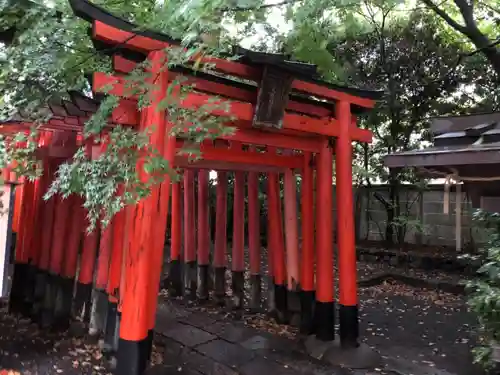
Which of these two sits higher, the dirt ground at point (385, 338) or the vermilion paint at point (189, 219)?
the vermilion paint at point (189, 219)

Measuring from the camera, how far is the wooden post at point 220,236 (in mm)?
6844

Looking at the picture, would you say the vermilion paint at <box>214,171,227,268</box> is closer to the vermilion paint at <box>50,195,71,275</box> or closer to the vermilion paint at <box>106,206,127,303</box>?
the vermilion paint at <box>50,195,71,275</box>

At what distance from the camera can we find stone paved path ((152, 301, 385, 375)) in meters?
4.61

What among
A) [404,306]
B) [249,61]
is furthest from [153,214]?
[404,306]

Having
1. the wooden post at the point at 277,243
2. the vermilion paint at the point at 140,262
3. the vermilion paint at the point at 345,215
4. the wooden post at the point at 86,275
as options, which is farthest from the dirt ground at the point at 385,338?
the vermilion paint at the point at 140,262

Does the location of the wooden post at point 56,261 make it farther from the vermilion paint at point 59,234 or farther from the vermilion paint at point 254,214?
the vermilion paint at point 254,214

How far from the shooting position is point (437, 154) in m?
3.58

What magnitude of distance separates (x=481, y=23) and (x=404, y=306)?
7714 mm

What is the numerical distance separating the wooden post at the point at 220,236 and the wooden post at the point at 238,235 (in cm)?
→ 24

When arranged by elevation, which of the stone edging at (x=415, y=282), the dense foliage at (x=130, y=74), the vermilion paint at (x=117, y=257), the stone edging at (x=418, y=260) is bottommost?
the stone edging at (x=415, y=282)

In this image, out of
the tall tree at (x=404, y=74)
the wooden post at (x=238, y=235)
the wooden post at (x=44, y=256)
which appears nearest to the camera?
the wooden post at (x=44, y=256)

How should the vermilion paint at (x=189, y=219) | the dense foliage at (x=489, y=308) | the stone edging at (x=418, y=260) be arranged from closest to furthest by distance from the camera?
1. the dense foliage at (x=489, y=308)
2. the vermilion paint at (x=189, y=219)
3. the stone edging at (x=418, y=260)

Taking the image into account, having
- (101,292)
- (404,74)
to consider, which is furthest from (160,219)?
(404,74)

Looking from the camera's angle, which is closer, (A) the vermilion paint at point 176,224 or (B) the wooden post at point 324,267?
(B) the wooden post at point 324,267
